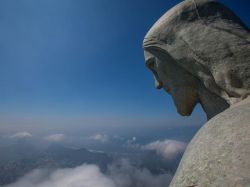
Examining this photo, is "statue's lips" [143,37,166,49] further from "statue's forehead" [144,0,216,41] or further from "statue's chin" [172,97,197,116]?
"statue's chin" [172,97,197,116]

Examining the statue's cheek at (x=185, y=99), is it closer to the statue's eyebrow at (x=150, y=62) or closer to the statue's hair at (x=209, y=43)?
the statue's hair at (x=209, y=43)

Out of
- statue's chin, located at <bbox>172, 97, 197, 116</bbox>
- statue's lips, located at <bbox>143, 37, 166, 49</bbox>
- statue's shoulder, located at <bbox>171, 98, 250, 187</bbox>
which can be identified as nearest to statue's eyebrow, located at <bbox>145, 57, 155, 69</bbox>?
statue's lips, located at <bbox>143, 37, 166, 49</bbox>

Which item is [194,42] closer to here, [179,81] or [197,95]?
[179,81]

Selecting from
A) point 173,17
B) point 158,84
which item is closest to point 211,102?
point 158,84

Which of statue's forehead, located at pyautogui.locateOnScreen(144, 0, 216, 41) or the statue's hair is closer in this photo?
the statue's hair

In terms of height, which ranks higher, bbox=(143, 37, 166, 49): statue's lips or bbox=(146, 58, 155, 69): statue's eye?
bbox=(143, 37, 166, 49): statue's lips

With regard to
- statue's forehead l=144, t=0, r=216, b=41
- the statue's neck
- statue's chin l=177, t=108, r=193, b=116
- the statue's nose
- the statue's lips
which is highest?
statue's forehead l=144, t=0, r=216, b=41

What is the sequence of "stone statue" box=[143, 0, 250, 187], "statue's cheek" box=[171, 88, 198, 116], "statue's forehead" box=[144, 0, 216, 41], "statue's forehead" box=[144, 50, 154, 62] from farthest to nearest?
"statue's forehead" box=[144, 50, 154, 62] → "statue's cheek" box=[171, 88, 198, 116] → "statue's forehead" box=[144, 0, 216, 41] → "stone statue" box=[143, 0, 250, 187]
